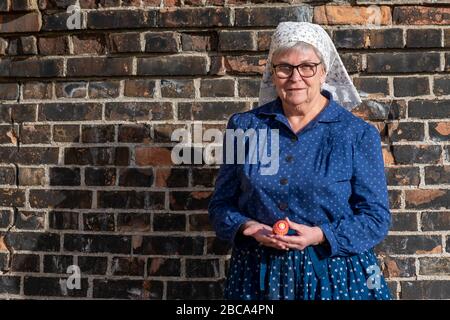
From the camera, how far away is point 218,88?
11.5 feet

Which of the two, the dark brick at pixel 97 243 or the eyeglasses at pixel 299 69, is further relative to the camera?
the dark brick at pixel 97 243

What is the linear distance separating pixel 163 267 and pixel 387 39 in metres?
1.58

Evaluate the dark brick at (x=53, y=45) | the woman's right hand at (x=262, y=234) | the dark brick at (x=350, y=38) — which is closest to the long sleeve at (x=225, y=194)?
the woman's right hand at (x=262, y=234)

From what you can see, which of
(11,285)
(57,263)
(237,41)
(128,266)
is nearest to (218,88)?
(237,41)

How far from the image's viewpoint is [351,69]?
345cm

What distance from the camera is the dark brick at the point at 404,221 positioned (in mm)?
3426

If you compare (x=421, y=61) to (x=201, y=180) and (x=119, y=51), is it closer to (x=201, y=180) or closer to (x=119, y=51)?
(x=201, y=180)

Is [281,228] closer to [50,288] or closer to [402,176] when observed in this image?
[402,176]

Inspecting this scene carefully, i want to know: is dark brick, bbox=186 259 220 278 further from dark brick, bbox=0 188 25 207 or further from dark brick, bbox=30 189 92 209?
dark brick, bbox=0 188 25 207

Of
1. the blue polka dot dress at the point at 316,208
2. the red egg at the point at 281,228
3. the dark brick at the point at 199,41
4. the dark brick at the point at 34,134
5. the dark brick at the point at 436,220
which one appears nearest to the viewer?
the red egg at the point at 281,228

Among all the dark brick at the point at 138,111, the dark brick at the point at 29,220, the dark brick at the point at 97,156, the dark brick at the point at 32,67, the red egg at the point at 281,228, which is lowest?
the dark brick at the point at 29,220

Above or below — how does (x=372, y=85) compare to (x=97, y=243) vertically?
above

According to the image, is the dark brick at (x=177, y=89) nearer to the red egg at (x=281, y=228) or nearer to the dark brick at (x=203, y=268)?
the dark brick at (x=203, y=268)

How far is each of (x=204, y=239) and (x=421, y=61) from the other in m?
1.38
